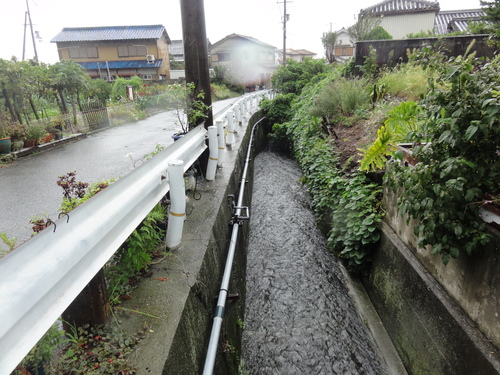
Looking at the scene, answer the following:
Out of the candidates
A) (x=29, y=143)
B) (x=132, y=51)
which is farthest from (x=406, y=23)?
(x=132, y=51)

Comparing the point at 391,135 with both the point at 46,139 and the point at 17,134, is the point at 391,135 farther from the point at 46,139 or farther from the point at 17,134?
the point at 46,139

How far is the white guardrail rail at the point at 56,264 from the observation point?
1.04m

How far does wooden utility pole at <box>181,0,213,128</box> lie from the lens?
4219 mm

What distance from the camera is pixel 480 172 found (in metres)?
2.38

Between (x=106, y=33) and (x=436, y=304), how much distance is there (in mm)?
43955

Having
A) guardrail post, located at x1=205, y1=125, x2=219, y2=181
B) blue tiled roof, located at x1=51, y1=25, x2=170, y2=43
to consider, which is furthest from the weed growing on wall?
blue tiled roof, located at x1=51, y1=25, x2=170, y2=43

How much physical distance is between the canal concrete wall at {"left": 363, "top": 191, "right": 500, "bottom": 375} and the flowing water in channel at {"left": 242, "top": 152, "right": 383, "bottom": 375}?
19.2 inches

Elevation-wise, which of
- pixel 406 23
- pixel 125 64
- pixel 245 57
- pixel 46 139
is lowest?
pixel 46 139

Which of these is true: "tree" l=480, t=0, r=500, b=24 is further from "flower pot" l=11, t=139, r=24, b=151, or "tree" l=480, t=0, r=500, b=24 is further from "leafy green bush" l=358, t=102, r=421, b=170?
"flower pot" l=11, t=139, r=24, b=151

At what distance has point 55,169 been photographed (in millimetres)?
7531

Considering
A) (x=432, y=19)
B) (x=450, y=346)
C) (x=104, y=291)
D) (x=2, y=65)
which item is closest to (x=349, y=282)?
(x=450, y=346)

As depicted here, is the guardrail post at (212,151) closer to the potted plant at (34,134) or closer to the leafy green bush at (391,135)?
the leafy green bush at (391,135)

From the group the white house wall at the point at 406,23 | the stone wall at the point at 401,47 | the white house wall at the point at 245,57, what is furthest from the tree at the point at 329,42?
the white house wall at the point at 245,57

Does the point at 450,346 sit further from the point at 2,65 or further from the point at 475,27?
the point at 475,27
